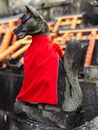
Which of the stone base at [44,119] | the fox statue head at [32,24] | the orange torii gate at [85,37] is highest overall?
the fox statue head at [32,24]

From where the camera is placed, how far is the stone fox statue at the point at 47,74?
536 centimetres

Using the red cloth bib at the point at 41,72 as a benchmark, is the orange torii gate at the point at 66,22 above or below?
below

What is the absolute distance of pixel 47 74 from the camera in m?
5.42

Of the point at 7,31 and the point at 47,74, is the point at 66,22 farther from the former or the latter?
the point at 47,74

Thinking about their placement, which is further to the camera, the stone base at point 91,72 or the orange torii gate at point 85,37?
the orange torii gate at point 85,37

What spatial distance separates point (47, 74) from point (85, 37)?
12.8 feet

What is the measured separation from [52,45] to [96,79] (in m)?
2.10

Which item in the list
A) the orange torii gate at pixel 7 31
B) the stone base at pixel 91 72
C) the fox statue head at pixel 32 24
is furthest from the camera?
the orange torii gate at pixel 7 31

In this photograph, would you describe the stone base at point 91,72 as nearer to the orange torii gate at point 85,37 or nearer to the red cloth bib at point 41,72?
the orange torii gate at point 85,37

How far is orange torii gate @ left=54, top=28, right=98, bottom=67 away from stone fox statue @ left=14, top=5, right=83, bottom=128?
2714 mm

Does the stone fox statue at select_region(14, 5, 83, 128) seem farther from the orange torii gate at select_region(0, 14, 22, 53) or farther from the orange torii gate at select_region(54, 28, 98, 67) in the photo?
the orange torii gate at select_region(0, 14, 22, 53)

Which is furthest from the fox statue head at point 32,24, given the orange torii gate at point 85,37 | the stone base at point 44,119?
the orange torii gate at point 85,37

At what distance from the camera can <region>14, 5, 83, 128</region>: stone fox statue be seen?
5.36 meters

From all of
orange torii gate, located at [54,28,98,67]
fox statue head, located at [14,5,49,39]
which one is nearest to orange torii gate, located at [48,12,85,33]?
orange torii gate, located at [54,28,98,67]
